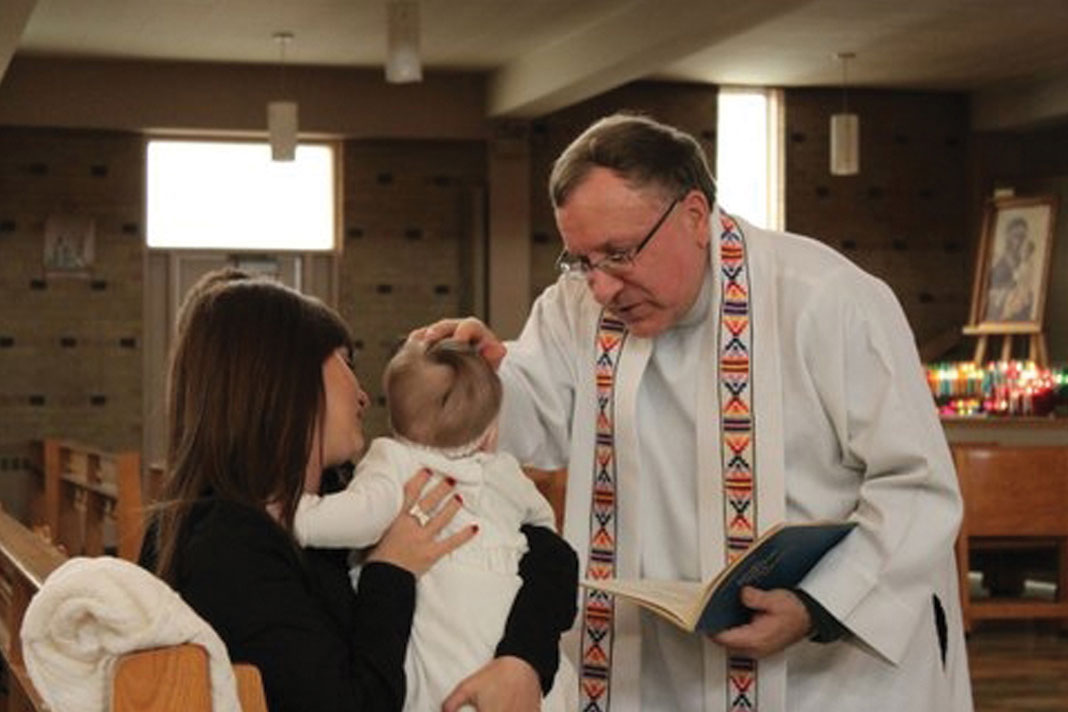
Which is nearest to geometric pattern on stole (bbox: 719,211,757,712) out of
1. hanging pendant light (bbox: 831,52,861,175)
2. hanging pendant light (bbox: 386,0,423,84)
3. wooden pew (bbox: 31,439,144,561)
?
wooden pew (bbox: 31,439,144,561)

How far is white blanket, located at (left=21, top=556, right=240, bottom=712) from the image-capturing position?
194 cm

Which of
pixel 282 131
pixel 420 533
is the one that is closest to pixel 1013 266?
pixel 282 131

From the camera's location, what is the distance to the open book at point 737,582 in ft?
8.91

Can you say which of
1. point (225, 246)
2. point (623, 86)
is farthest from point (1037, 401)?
point (225, 246)

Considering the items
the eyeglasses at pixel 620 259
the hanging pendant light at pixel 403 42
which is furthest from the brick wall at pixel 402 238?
the eyeglasses at pixel 620 259

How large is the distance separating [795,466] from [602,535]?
331mm

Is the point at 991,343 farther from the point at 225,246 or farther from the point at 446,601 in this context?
the point at 446,601

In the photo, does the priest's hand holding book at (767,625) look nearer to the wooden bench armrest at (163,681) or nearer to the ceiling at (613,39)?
the wooden bench armrest at (163,681)

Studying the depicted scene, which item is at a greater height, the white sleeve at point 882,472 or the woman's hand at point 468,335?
the woman's hand at point 468,335

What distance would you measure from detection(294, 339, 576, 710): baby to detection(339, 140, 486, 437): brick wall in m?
14.7

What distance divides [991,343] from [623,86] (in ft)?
13.2

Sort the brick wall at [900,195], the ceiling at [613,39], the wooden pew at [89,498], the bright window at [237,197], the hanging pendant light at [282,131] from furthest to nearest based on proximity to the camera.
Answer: the brick wall at [900,195] < the bright window at [237,197] < the hanging pendant light at [282,131] < the ceiling at [613,39] < the wooden pew at [89,498]

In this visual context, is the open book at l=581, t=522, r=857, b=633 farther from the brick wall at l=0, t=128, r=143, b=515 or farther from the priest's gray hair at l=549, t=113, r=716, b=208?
the brick wall at l=0, t=128, r=143, b=515

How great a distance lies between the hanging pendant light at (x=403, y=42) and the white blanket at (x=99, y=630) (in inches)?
422
